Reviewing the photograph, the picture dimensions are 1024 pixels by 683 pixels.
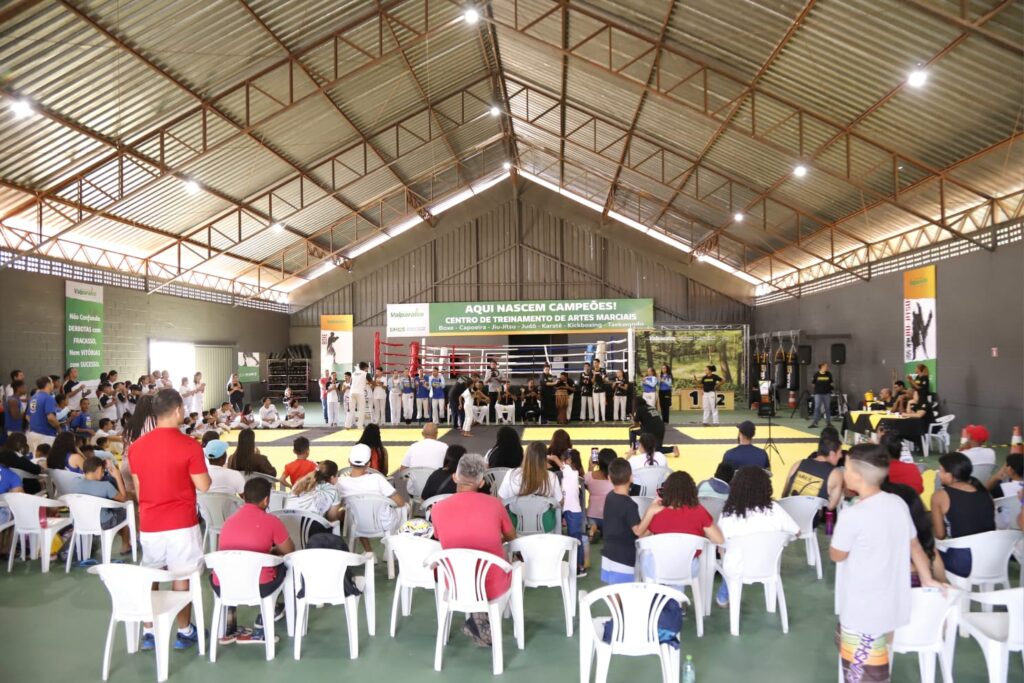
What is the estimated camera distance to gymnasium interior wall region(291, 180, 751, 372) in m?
24.9

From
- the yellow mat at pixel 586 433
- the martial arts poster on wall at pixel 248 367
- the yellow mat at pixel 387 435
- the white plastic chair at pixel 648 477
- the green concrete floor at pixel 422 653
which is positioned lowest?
the green concrete floor at pixel 422 653

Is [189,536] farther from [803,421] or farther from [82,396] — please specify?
[803,421]

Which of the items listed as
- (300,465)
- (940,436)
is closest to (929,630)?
(300,465)

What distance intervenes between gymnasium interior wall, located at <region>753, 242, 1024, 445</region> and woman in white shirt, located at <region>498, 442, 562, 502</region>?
1044cm

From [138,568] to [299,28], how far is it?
36.2 ft

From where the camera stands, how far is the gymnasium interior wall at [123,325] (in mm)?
13289

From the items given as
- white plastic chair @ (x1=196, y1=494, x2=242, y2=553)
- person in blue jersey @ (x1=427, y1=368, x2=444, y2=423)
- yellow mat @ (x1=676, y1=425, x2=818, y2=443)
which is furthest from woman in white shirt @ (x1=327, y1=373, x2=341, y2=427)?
white plastic chair @ (x1=196, y1=494, x2=242, y2=553)

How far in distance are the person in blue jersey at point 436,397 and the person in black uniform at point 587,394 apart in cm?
348

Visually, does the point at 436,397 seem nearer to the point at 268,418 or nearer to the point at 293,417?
the point at 293,417

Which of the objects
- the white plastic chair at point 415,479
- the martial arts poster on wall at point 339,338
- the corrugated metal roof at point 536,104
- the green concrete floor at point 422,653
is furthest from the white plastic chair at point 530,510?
the martial arts poster on wall at point 339,338

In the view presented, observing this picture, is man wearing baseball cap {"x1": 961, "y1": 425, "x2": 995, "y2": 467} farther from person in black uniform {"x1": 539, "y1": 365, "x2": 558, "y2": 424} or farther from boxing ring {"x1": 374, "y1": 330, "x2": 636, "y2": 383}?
boxing ring {"x1": 374, "y1": 330, "x2": 636, "y2": 383}

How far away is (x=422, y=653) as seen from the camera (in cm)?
388

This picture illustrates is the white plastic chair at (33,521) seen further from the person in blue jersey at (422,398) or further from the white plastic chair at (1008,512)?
the person in blue jersey at (422,398)

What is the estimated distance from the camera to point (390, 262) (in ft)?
84.1
